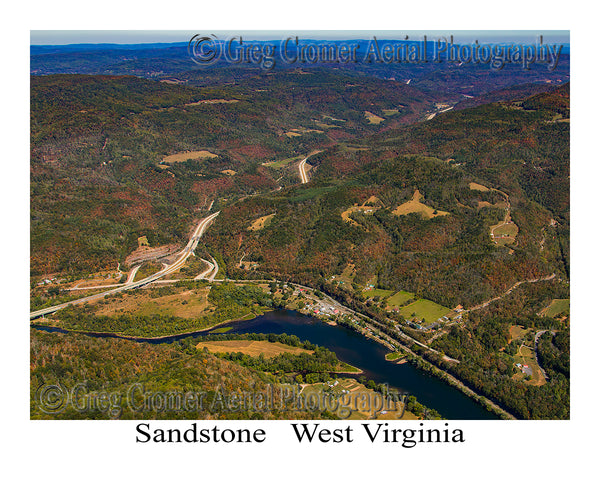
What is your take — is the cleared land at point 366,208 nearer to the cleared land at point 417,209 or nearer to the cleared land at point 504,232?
the cleared land at point 417,209

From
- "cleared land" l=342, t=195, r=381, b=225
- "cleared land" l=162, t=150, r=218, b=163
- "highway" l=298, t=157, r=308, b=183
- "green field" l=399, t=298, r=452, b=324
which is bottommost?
"green field" l=399, t=298, r=452, b=324

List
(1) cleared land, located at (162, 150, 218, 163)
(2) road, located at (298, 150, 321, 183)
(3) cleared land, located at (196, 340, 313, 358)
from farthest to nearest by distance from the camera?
(1) cleared land, located at (162, 150, 218, 163), (2) road, located at (298, 150, 321, 183), (3) cleared land, located at (196, 340, 313, 358)

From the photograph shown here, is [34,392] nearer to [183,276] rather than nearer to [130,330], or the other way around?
[130,330]

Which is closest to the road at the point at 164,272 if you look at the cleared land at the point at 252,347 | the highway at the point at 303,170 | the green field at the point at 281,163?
the cleared land at the point at 252,347

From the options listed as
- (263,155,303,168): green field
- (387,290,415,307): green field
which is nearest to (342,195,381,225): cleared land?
(387,290,415,307): green field

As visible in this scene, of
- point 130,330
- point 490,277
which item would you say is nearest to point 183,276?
point 130,330

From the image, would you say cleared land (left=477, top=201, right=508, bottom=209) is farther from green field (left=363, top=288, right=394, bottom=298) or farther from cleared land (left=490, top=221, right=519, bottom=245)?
green field (left=363, top=288, right=394, bottom=298)

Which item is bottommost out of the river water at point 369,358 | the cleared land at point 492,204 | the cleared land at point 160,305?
the river water at point 369,358

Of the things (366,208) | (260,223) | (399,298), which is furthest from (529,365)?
(260,223)
